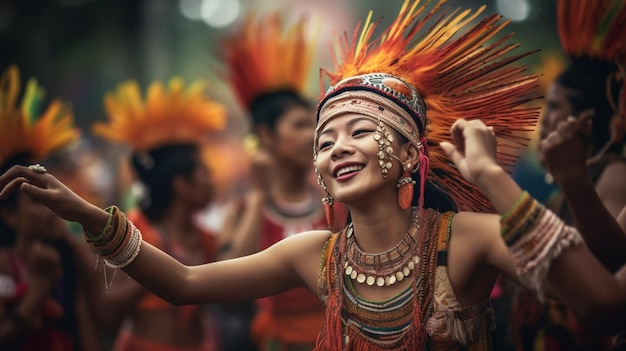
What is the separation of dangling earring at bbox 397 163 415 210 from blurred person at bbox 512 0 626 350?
3.59ft

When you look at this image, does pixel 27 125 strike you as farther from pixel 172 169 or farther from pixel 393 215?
pixel 393 215

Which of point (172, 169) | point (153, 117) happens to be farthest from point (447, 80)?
point (153, 117)

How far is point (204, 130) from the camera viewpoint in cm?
631

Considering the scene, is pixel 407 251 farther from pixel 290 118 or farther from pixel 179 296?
pixel 290 118

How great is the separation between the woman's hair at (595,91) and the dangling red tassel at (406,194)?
1451mm

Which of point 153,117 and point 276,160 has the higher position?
point 153,117

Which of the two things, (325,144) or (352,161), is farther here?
(325,144)

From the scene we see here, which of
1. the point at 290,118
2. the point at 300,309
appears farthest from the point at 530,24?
the point at 300,309

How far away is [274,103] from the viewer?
602cm

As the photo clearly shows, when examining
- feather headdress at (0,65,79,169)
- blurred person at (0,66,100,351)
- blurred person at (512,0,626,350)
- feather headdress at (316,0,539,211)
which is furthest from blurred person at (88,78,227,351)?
feather headdress at (316,0,539,211)

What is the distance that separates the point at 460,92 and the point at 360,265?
80 centimetres

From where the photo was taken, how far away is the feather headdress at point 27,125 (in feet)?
16.5

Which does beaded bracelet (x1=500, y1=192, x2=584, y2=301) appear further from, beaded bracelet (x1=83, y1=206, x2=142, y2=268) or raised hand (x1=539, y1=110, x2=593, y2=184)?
beaded bracelet (x1=83, y1=206, x2=142, y2=268)

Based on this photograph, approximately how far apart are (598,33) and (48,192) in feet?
8.91
